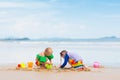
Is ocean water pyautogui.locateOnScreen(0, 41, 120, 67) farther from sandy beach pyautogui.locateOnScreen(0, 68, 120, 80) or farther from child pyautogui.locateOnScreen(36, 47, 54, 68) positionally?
sandy beach pyautogui.locateOnScreen(0, 68, 120, 80)

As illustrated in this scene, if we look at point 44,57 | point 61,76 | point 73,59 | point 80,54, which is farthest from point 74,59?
point 80,54

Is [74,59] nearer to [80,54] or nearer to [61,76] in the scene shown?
[61,76]

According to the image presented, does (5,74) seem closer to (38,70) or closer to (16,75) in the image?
(16,75)

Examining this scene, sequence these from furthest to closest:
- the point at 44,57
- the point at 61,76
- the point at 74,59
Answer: the point at 44,57
the point at 74,59
the point at 61,76

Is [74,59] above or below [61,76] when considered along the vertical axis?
above

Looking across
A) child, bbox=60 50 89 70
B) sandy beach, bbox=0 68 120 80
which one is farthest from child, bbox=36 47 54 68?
sandy beach, bbox=0 68 120 80

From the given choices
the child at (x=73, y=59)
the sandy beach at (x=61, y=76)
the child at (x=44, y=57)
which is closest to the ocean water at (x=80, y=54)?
the child at (x=73, y=59)

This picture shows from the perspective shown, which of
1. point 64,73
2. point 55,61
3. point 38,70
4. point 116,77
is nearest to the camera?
point 116,77

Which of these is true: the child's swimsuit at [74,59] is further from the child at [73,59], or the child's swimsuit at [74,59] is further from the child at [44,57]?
the child at [44,57]

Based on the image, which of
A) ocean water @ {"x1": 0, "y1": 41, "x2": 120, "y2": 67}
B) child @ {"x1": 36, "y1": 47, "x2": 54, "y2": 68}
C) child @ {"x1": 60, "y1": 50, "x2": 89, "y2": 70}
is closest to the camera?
child @ {"x1": 60, "y1": 50, "x2": 89, "y2": 70}

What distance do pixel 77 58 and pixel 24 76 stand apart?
2.76 meters

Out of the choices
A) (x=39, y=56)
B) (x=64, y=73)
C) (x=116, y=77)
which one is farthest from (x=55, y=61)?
(x=116, y=77)

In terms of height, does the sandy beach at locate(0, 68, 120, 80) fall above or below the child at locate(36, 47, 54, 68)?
below

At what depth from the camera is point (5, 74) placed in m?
12.5
